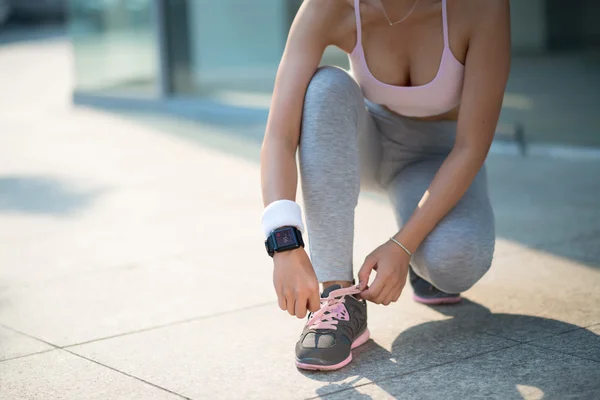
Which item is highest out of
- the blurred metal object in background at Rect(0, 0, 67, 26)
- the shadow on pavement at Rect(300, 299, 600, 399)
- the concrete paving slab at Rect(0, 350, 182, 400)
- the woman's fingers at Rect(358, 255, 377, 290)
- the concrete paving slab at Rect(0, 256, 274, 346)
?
the woman's fingers at Rect(358, 255, 377, 290)

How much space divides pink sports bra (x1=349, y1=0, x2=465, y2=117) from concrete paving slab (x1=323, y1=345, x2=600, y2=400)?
2.34ft

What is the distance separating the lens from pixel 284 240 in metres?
2.09

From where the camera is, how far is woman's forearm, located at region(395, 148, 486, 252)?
89.5 inches

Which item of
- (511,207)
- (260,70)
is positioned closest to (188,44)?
(260,70)

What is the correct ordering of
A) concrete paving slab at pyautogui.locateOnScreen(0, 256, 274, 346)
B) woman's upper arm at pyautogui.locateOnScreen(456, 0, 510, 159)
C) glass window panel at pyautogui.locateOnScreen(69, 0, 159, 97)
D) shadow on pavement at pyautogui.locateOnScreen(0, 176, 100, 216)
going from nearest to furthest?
woman's upper arm at pyautogui.locateOnScreen(456, 0, 510, 159), concrete paving slab at pyautogui.locateOnScreen(0, 256, 274, 346), shadow on pavement at pyautogui.locateOnScreen(0, 176, 100, 216), glass window panel at pyautogui.locateOnScreen(69, 0, 159, 97)

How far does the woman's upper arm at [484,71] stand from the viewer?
7.53 feet

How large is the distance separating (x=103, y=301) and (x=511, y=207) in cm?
195

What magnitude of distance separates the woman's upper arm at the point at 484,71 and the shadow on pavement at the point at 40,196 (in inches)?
99.6

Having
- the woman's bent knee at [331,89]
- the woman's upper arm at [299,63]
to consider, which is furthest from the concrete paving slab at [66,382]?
the woman's bent knee at [331,89]

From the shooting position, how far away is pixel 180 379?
2172 mm

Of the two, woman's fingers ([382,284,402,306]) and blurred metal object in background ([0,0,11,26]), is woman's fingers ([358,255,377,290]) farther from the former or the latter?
blurred metal object in background ([0,0,11,26])

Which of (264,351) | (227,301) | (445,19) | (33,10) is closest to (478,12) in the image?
(445,19)

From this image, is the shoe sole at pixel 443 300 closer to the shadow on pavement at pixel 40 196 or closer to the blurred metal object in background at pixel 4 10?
the shadow on pavement at pixel 40 196

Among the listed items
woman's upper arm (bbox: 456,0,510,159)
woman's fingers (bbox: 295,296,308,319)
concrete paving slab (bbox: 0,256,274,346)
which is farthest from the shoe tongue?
concrete paving slab (bbox: 0,256,274,346)
